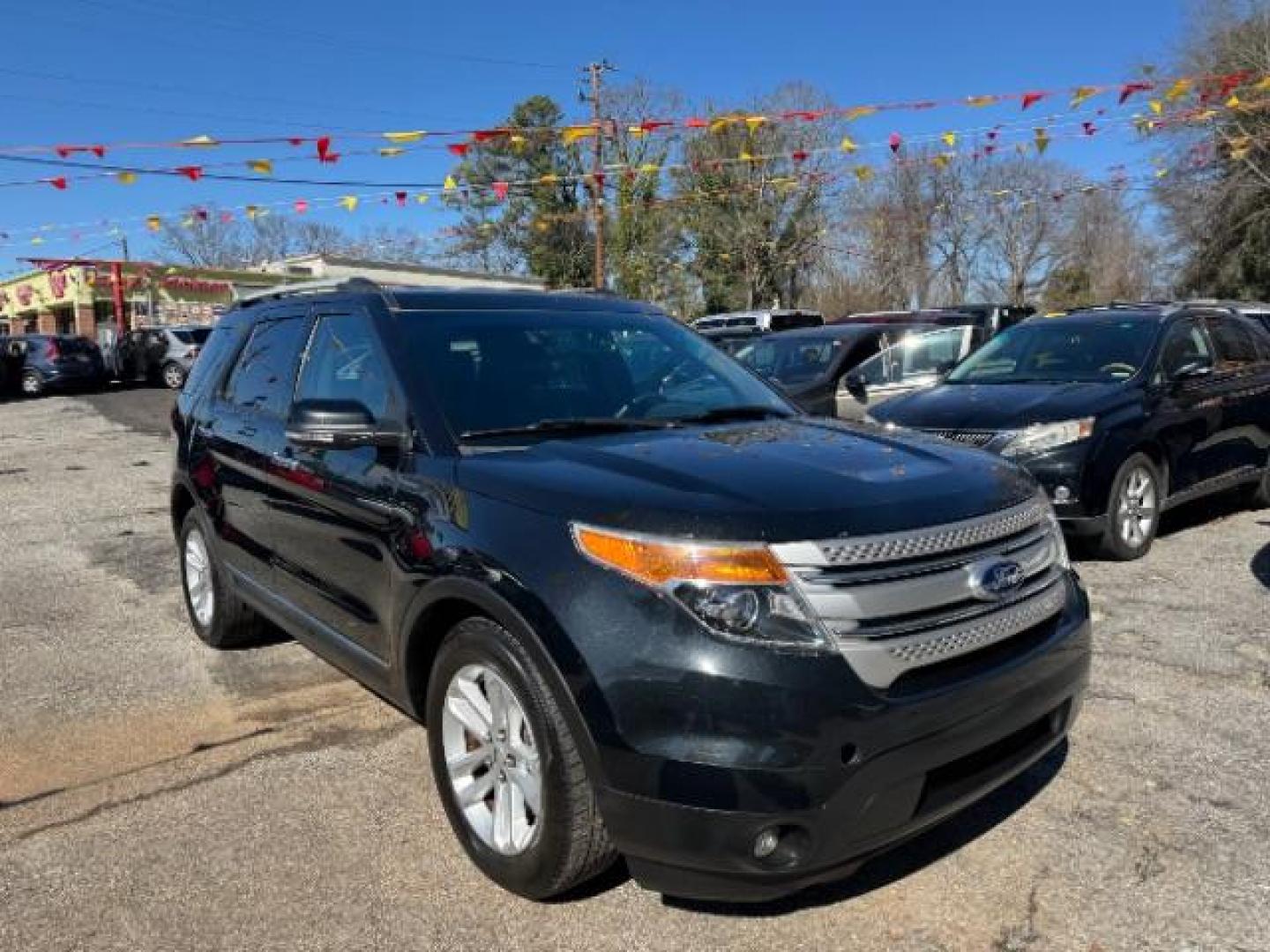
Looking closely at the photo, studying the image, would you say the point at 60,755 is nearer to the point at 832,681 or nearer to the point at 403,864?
the point at 403,864

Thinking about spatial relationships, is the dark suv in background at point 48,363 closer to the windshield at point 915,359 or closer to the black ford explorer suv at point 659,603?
the windshield at point 915,359

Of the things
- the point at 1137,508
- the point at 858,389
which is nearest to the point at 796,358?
the point at 858,389

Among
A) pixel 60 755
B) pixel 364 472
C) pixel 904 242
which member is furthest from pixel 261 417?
pixel 904 242

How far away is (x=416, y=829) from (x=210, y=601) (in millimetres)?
2457

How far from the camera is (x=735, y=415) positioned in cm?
365

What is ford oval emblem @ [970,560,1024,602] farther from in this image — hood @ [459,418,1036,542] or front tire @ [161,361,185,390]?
front tire @ [161,361,185,390]

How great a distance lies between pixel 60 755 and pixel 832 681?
325 centimetres

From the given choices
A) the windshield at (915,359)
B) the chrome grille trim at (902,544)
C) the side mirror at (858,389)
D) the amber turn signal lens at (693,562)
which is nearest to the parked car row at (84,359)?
the windshield at (915,359)

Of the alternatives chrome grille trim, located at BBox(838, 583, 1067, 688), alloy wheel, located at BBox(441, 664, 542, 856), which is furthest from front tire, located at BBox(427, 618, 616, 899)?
chrome grille trim, located at BBox(838, 583, 1067, 688)

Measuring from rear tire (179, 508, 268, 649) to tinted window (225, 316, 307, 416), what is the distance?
0.81 m

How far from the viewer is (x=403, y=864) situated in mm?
3064

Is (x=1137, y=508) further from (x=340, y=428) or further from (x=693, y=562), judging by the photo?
(x=340, y=428)

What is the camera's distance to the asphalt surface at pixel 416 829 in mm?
2717

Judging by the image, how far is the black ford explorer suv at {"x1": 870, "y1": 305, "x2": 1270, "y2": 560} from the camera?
6195 mm
